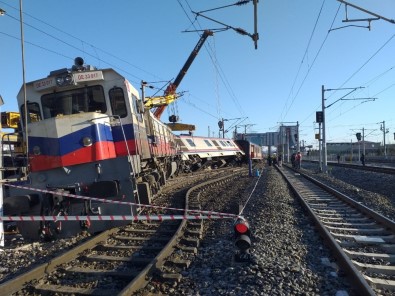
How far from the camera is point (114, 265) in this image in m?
5.95

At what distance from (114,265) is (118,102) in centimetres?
466

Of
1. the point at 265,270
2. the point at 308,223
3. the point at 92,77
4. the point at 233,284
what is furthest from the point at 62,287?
the point at 308,223

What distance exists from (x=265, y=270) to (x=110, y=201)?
11.6ft

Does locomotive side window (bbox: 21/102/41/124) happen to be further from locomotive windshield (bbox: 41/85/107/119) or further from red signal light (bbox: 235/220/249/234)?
red signal light (bbox: 235/220/249/234)

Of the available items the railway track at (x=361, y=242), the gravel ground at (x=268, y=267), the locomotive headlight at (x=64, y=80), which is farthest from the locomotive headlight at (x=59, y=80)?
the railway track at (x=361, y=242)

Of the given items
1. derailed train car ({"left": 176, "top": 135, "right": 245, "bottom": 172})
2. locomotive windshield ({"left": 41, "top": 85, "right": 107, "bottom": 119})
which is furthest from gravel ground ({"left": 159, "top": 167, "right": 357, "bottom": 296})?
derailed train car ({"left": 176, "top": 135, "right": 245, "bottom": 172})

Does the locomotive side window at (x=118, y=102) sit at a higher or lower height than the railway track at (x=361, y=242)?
higher

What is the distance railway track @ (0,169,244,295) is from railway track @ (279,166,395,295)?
2330mm

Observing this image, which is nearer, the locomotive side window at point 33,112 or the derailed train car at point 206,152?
the locomotive side window at point 33,112

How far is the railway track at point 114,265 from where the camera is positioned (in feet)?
16.3

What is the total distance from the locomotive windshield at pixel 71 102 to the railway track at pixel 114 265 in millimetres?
2993

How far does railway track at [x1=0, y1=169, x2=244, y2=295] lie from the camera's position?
4.96 meters

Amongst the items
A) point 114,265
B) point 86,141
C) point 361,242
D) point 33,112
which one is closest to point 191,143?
point 33,112

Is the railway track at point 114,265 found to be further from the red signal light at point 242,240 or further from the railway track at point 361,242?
the railway track at point 361,242
